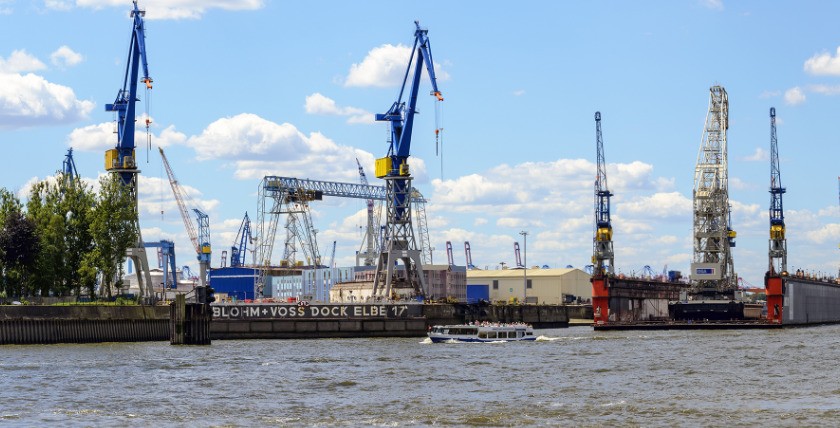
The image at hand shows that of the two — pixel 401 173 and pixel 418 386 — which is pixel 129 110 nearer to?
pixel 401 173

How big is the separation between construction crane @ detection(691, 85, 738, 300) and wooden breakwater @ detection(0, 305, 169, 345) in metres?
90.4

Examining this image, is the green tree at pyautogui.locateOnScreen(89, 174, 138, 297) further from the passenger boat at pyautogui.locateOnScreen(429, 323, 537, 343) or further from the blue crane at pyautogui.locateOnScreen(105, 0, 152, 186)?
the passenger boat at pyautogui.locateOnScreen(429, 323, 537, 343)

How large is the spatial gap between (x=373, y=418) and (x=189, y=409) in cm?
900

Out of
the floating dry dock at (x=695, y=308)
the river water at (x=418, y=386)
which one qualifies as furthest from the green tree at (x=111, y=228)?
the floating dry dock at (x=695, y=308)

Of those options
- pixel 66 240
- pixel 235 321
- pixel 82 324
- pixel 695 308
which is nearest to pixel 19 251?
pixel 66 240

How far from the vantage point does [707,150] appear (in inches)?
7721

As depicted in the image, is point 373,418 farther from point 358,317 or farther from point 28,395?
point 358,317

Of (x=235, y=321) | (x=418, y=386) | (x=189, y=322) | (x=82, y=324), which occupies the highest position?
(x=189, y=322)

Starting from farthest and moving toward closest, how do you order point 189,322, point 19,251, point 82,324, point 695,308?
point 695,308 < point 19,251 < point 82,324 < point 189,322

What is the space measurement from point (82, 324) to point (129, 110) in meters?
36.0

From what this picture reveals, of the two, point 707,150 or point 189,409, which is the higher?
point 707,150

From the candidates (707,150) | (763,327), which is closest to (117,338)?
(763,327)

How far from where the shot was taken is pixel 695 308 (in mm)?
162250

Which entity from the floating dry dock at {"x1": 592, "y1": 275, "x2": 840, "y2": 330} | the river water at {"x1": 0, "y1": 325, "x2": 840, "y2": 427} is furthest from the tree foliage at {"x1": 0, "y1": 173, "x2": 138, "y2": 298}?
the floating dry dock at {"x1": 592, "y1": 275, "x2": 840, "y2": 330}
